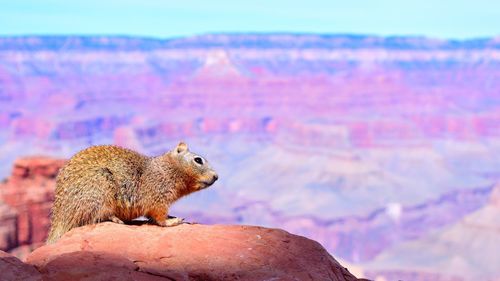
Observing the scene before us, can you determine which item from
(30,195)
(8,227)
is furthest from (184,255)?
(30,195)

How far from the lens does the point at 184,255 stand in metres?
8.84

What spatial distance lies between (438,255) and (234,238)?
14758 cm

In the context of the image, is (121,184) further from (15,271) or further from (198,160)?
(15,271)

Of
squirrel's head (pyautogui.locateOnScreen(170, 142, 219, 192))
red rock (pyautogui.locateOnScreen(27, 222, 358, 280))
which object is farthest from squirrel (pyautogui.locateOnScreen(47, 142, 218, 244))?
red rock (pyautogui.locateOnScreen(27, 222, 358, 280))

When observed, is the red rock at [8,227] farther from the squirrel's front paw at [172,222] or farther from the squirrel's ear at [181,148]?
the squirrel's front paw at [172,222]

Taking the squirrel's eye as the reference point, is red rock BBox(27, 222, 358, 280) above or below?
below

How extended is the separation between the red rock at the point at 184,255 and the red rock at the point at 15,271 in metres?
0.19

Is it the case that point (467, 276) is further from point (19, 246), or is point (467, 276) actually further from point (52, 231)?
point (52, 231)

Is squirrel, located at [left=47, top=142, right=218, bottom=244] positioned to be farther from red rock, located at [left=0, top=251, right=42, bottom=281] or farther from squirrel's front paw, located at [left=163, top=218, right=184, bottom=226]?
red rock, located at [left=0, top=251, right=42, bottom=281]

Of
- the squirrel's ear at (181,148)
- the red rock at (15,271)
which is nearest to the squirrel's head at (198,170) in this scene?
the squirrel's ear at (181,148)

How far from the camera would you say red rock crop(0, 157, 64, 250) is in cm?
4900

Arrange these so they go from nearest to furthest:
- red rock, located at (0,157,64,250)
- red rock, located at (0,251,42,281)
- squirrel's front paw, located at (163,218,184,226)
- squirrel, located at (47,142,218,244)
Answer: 1. red rock, located at (0,251,42,281)
2. squirrel, located at (47,142,218,244)
3. squirrel's front paw, located at (163,218,184,226)
4. red rock, located at (0,157,64,250)

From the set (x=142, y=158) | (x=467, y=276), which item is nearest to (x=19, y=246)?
(x=142, y=158)

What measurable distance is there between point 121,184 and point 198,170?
4.28ft
